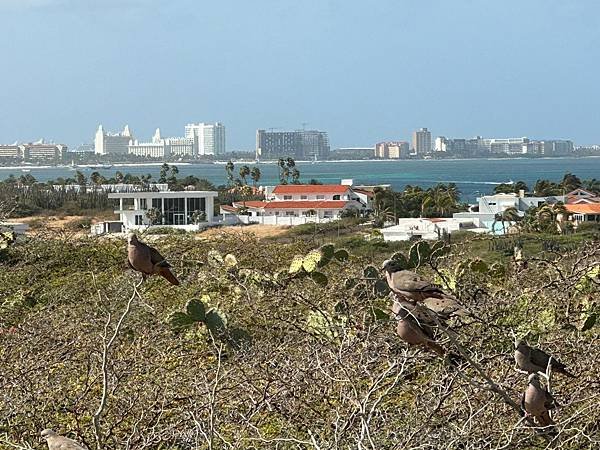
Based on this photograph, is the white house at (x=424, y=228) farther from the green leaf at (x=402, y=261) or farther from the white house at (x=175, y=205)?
the green leaf at (x=402, y=261)

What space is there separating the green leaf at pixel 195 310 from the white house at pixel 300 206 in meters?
43.7

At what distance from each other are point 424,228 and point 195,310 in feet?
111

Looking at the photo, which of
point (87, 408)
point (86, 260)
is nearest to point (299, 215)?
point (86, 260)

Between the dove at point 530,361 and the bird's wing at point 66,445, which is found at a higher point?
the dove at point 530,361

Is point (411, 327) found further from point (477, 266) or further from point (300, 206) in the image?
point (300, 206)

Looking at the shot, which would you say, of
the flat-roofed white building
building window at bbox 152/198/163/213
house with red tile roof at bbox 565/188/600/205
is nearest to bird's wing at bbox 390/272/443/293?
the flat-roofed white building

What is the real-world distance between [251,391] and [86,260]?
8.17 metres

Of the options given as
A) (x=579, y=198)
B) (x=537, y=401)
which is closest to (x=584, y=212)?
(x=579, y=198)

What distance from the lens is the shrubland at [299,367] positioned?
4.11 metres

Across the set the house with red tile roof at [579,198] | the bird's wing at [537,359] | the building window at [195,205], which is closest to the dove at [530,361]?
the bird's wing at [537,359]

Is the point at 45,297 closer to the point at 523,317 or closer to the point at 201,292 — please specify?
the point at 201,292

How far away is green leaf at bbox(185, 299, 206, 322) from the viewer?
638 centimetres

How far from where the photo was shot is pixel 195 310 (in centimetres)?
640

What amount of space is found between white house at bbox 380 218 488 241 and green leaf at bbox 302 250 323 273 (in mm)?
24009
